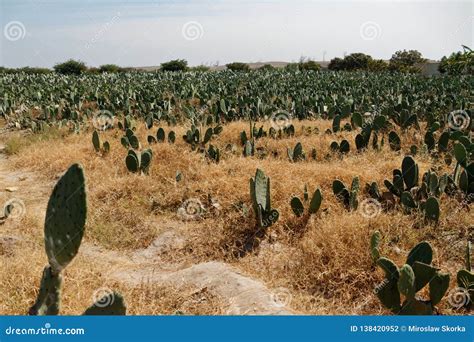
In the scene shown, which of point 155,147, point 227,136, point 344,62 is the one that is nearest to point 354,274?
point 155,147

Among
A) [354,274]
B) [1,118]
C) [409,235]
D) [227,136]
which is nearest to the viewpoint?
[354,274]

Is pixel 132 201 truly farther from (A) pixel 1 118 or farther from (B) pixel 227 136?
(A) pixel 1 118

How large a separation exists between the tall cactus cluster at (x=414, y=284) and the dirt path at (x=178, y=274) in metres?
0.66

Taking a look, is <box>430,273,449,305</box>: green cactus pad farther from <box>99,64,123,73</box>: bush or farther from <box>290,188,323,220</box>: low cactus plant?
<box>99,64,123,73</box>: bush

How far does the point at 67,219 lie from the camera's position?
2.48 m

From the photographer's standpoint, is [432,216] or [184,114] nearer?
[432,216]

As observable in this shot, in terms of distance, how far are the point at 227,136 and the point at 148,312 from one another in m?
5.03

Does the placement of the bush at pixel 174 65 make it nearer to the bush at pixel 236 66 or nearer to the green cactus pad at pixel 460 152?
the bush at pixel 236 66

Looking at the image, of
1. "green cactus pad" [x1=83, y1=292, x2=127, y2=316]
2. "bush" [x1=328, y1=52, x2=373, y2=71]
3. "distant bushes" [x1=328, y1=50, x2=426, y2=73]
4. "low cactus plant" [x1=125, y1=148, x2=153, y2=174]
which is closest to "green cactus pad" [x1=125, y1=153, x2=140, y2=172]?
"low cactus plant" [x1=125, y1=148, x2=153, y2=174]

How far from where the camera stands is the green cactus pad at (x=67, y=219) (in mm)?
2430

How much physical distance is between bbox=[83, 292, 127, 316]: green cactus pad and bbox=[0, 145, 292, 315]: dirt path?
979 mm

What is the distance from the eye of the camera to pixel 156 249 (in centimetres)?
458

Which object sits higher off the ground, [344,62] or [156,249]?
[344,62]

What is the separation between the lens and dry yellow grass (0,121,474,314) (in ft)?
11.6
